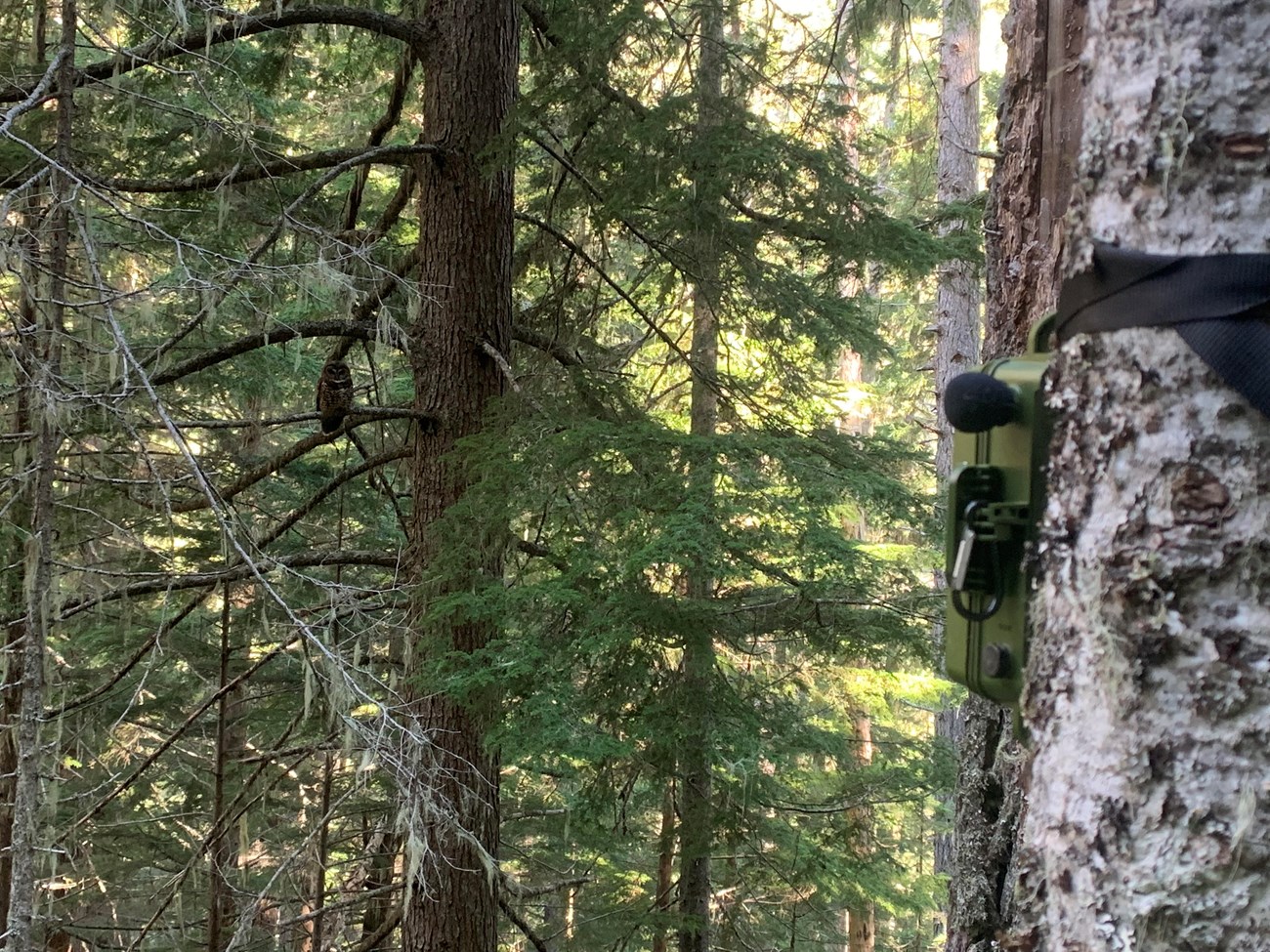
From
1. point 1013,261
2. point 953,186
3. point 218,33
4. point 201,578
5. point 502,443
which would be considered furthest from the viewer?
point 953,186

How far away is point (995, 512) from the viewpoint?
1122 mm

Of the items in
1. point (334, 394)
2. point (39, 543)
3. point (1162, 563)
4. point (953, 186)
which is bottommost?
point (39, 543)

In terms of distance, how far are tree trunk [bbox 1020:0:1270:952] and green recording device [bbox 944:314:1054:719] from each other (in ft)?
0.26

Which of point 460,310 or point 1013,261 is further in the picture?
point 460,310

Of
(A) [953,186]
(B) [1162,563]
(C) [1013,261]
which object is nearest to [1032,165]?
(C) [1013,261]

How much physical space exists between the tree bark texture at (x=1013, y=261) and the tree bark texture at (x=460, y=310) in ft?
7.48

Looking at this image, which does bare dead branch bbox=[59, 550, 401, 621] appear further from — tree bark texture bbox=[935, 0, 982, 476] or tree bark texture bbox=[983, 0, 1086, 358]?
tree bark texture bbox=[935, 0, 982, 476]

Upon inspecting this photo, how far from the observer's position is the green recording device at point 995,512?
111 cm

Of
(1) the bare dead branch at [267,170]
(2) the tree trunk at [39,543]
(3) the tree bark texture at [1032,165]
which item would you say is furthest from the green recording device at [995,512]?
(1) the bare dead branch at [267,170]

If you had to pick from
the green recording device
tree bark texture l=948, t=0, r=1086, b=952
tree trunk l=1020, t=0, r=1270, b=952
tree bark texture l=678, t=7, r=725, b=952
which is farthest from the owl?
tree trunk l=1020, t=0, r=1270, b=952

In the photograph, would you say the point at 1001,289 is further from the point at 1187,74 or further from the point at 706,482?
the point at 706,482

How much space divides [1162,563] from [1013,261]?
3.77ft

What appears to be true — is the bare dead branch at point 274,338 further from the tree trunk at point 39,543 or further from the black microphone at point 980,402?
the black microphone at point 980,402

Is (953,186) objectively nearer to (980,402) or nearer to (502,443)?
(502,443)
